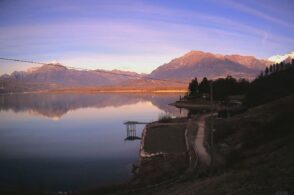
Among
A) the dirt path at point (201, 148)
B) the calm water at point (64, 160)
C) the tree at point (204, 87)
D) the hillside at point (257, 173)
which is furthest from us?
the tree at point (204, 87)

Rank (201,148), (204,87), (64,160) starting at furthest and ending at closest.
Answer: (204,87) < (64,160) < (201,148)

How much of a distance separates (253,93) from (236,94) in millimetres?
34069

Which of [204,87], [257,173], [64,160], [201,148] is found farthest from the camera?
[204,87]

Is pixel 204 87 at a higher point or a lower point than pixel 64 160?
higher

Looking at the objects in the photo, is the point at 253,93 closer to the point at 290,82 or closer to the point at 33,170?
the point at 290,82

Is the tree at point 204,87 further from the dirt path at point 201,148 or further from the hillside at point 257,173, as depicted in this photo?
the hillside at point 257,173

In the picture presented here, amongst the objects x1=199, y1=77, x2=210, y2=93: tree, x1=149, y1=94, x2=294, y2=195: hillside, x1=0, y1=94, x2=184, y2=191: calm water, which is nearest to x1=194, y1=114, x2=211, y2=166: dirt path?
x1=149, y1=94, x2=294, y2=195: hillside

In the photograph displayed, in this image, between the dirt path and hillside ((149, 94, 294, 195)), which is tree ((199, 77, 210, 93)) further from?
hillside ((149, 94, 294, 195))

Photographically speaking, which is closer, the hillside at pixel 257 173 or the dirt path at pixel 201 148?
the hillside at pixel 257 173

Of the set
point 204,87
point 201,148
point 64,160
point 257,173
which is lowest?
point 64,160

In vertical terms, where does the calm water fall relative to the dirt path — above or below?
below

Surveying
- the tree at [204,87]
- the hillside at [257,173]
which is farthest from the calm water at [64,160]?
the tree at [204,87]

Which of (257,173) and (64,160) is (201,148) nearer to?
(64,160)

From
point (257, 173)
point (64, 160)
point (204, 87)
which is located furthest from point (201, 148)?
point (204, 87)
